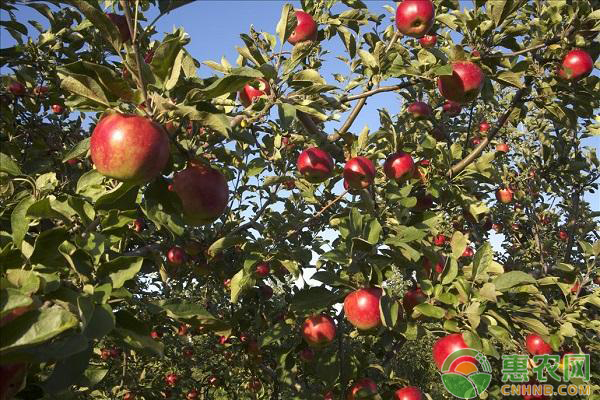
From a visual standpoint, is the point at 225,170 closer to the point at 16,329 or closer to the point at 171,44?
the point at 171,44

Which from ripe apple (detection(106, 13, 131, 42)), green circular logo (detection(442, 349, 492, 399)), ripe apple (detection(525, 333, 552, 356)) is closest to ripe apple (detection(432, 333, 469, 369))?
green circular logo (detection(442, 349, 492, 399))

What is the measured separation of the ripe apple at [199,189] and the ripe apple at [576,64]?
256cm

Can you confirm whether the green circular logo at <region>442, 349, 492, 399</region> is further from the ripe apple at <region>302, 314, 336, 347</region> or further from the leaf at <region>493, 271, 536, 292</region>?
the ripe apple at <region>302, 314, 336, 347</region>

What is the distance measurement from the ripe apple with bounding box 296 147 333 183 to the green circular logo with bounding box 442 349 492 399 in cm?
150

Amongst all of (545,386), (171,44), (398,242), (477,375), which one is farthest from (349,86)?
(545,386)

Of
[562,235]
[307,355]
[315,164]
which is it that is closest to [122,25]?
[315,164]

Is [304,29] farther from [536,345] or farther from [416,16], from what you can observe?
[536,345]

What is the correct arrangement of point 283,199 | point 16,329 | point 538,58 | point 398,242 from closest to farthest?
point 16,329
point 398,242
point 538,58
point 283,199

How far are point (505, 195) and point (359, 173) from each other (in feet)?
12.5

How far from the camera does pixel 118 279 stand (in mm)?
1652

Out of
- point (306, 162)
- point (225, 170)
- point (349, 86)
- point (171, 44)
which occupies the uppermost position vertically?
point (349, 86)

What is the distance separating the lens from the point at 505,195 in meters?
6.05

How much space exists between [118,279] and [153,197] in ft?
1.32

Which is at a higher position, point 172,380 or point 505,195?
point 505,195
